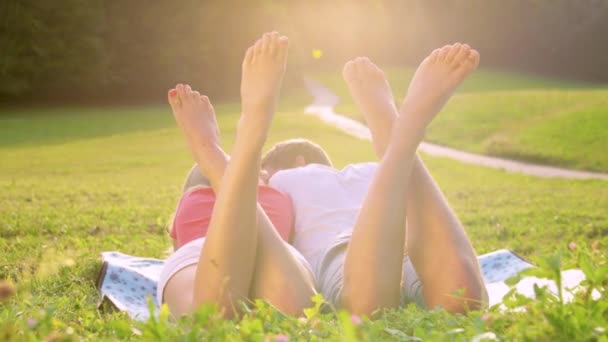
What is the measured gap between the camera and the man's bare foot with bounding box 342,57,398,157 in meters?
2.35

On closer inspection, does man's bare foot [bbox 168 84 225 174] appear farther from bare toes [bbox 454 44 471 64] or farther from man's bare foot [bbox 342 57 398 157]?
bare toes [bbox 454 44 471 64]

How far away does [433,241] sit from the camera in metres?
2.07

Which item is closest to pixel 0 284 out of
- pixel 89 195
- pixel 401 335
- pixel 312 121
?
pixel 401 335

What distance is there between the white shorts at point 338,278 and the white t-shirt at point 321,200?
0.24 feet

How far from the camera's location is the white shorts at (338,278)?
219cm

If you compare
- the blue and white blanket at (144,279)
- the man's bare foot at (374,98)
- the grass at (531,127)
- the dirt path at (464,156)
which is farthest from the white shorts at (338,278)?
the grass at (531,127)

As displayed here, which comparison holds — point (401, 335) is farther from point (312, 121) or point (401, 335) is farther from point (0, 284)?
point (312, 121)

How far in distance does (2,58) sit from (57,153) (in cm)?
782

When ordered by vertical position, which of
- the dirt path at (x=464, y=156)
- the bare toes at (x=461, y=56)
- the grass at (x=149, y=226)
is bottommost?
the dirt path at (x=464, y=156)

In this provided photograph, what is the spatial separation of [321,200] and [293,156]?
20.0 inches

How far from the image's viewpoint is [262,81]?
7.09 feet

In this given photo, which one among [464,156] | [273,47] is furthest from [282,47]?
[464,156]

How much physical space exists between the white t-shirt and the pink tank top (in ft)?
0.16

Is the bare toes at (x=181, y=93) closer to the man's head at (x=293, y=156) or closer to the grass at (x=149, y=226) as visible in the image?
the man's head at (x=293, y=156)
